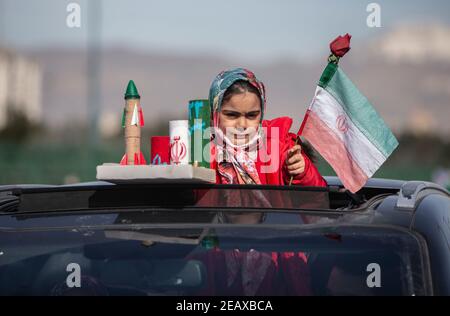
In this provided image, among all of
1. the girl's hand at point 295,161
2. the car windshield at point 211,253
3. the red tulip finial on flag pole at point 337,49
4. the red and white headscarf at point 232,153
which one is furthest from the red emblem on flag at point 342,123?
the car windshield at point 211,253

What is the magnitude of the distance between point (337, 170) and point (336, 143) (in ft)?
0.51

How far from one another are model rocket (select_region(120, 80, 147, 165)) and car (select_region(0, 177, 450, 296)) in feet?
1.23

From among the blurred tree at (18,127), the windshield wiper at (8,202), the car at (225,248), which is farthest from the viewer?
the blurred tree at (18,127)

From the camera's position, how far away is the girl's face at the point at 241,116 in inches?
186

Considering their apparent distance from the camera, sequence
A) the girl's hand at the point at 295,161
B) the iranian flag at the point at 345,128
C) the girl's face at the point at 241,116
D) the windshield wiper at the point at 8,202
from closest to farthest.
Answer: the windshield wiper at the point at 8,202 < the iranian flag at the point at 345,128 < the girl's hand at the point at 295,161 < the girl's face at the point at 241,116

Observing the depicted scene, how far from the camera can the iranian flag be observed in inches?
166

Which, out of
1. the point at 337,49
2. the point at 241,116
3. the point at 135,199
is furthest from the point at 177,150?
the point at 241,116

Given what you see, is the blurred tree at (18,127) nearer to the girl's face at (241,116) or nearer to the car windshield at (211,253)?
the girl's face at (241,116)

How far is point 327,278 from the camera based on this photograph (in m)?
3.15

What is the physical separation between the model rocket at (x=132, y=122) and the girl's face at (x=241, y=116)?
88 centimetres

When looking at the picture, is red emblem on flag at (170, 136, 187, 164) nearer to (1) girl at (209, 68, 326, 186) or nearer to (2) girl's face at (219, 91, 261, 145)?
(1) girl at (209, 68, 326, 186)
